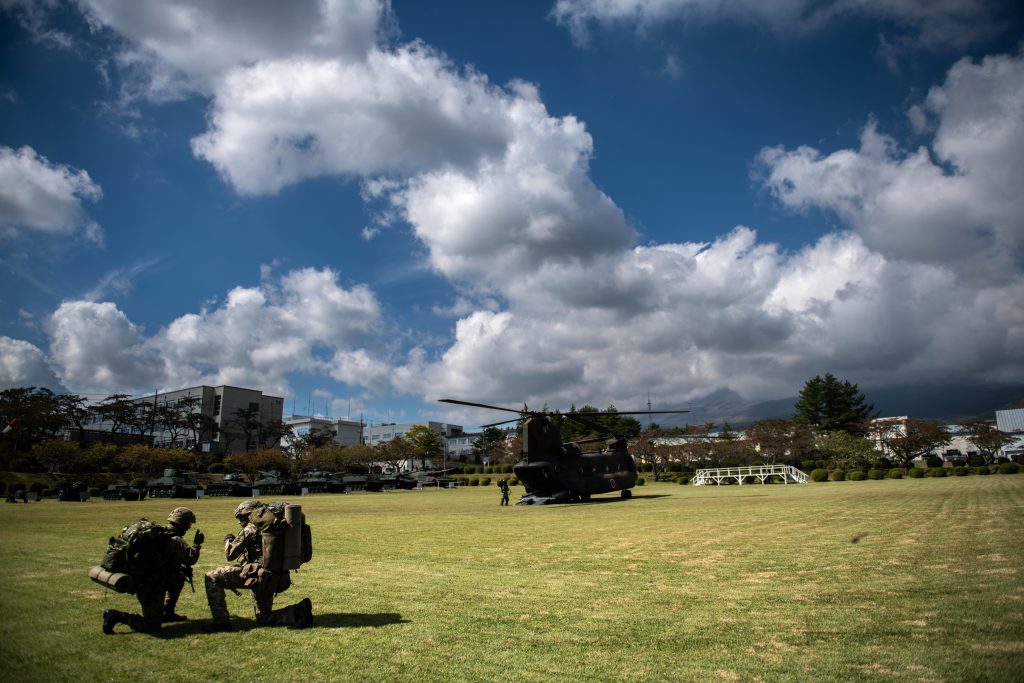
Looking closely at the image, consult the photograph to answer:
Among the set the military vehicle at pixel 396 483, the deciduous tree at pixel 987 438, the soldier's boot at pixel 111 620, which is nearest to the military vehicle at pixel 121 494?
the military vehicle at pixel 396 483

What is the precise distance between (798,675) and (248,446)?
362 ft

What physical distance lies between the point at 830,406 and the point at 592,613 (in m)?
86.1

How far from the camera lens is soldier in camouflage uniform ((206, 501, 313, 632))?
6.14 m

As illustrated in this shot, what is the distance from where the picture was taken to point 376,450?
91062mm

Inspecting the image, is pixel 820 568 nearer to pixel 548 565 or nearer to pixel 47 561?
pixel 548 565

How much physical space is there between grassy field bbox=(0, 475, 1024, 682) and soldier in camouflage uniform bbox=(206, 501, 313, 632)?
0.69 ft

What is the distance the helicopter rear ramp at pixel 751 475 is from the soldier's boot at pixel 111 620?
49.2m

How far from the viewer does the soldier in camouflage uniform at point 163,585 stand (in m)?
5.92

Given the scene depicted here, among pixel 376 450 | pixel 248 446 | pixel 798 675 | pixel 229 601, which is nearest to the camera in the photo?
pixel 798 675

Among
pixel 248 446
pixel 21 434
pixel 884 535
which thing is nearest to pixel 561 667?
pixel 884 535

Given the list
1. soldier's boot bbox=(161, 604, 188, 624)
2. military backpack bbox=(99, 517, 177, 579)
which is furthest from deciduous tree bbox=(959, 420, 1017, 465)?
military backpack bbox=(99, 517, 177, 579)

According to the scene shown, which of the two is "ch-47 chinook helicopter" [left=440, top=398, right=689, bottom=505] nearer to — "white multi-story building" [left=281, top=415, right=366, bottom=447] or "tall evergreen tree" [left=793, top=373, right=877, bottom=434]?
"tall evergreen tree" [left=793, top=373, right=877, bottom=434]

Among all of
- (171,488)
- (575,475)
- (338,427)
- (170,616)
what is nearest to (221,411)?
(338,427)

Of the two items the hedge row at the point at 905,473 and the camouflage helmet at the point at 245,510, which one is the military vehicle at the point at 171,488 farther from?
the hedge row at the point at 905,473
